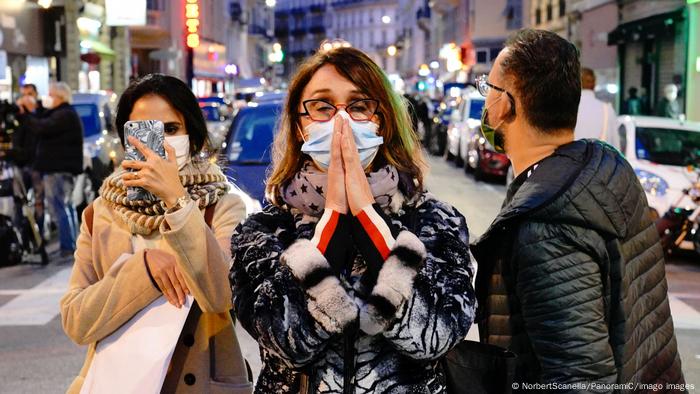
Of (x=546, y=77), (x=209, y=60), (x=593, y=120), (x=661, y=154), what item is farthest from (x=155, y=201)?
(x=209, y=60)

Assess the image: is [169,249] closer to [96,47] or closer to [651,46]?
[651,46]

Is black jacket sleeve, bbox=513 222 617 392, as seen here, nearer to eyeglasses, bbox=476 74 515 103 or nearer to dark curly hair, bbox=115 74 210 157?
eyeglasses, bbox=476 74 515 103

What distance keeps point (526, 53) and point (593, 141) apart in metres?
0.31

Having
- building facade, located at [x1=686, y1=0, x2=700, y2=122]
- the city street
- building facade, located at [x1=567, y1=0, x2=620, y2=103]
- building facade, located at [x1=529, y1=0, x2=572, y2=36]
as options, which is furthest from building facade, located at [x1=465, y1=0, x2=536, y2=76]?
the city street

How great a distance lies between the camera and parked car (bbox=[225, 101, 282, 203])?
9.63m

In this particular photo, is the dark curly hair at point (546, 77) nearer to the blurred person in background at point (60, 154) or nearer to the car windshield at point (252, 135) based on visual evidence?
the car windshield at point (252, 135)

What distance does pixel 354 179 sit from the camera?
2.54 meters

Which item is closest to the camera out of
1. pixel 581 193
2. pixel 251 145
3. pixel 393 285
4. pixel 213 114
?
pixel 393 285

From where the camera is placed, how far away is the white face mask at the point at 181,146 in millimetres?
3387

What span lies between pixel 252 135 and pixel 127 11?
21037 mm

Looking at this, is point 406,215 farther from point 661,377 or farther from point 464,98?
point 464,98

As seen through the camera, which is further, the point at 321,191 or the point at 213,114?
the point at 213,114

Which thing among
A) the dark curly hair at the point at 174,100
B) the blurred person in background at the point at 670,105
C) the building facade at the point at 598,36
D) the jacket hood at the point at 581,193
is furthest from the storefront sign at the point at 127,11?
the jacket hood at the point at 581,193

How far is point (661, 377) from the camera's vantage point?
2742 mm
